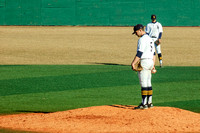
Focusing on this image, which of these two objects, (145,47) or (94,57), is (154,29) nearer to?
(94,57)

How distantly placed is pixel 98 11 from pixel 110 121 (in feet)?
114

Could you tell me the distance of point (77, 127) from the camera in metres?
8.57

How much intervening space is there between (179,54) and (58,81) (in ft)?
37.4

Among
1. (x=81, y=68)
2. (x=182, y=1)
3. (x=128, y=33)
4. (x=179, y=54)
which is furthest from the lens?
(x=182, y=1)

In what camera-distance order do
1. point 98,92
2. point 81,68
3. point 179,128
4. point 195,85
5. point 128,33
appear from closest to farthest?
point 179,128
point 98,92
point 195,85
point 81,68
point 128,33

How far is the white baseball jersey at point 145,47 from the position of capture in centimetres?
916

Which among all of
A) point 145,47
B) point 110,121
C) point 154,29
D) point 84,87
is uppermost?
point 154,29

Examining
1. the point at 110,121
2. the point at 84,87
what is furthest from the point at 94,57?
the point at 110,121

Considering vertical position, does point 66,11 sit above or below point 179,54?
above

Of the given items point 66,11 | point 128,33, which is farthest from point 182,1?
point 66,11

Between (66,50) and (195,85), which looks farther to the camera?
Result: (66,50)

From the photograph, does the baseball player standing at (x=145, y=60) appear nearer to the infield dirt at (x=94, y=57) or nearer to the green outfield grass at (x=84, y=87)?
the infield dirt at (x=94, y=57)

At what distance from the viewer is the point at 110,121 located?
8.81 m

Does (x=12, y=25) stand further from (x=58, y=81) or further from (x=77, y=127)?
(x=77, y=127)
